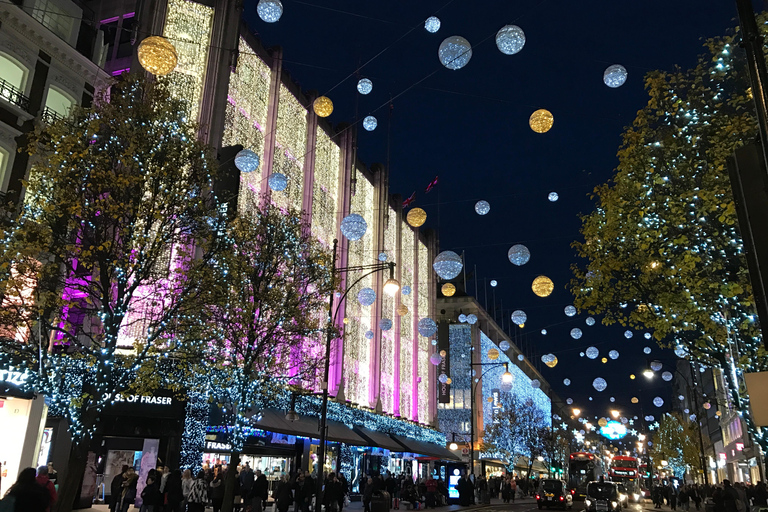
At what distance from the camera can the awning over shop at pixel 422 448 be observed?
1703 inches

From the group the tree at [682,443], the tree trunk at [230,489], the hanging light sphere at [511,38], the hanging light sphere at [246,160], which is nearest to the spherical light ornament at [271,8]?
the hanging light sphere at [511,38]

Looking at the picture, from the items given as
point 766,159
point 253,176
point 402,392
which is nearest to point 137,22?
point 253,176

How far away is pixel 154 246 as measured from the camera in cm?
1586

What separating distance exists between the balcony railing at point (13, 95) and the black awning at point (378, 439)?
24.9m

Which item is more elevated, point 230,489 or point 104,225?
point 104,225

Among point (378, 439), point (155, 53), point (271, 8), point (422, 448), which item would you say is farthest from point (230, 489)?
point (422, 448)

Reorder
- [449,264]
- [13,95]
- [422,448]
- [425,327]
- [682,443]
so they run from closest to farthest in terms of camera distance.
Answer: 1. [449,264]
2. [13,95]
3. [425,327]
4. [422,448]
5. [682,443]

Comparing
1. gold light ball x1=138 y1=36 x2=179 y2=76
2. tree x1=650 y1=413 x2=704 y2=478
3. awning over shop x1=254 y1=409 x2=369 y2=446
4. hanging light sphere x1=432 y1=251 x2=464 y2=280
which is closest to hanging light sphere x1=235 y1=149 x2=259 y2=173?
gold light ball x1=138 y1=36 x2=179 y2=76

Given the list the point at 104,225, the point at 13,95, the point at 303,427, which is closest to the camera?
the point at 104,225

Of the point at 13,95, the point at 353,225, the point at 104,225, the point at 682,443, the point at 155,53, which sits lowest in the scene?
the point at 682,443

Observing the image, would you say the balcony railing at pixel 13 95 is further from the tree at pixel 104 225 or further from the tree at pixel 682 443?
the tree at pixel 682 443

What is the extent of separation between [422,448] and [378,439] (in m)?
8.59

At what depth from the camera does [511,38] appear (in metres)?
13.4

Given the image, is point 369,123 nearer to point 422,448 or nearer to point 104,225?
point 104,225
